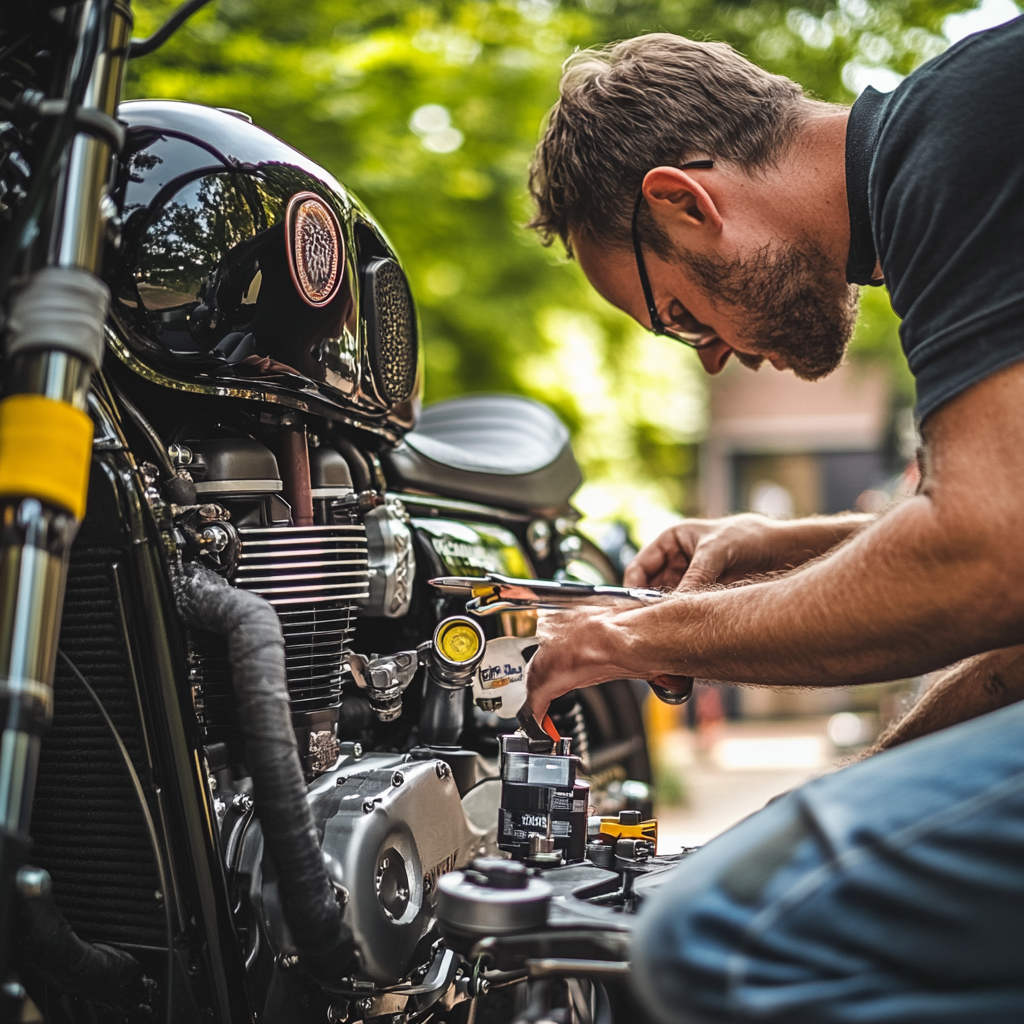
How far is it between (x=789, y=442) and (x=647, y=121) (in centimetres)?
1544

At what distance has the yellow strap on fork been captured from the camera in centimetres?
105

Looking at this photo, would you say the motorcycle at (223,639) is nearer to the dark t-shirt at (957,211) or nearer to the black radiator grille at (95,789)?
the black radiator grille at (95,789)

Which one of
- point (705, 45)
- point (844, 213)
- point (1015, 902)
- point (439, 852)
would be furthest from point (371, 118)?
point (1015, 902)

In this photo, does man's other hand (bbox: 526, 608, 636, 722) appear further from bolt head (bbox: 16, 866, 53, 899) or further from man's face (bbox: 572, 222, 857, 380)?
bolt head (bbox: 16, 866, 53, 899)

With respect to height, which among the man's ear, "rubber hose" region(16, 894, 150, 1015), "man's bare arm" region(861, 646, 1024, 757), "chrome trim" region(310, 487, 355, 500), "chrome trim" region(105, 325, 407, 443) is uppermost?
the man's ear

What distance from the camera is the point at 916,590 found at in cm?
→ 129

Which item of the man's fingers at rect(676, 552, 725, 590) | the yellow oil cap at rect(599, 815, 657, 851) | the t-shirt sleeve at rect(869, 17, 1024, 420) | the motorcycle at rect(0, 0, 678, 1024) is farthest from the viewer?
the man's fingers at rect(676, 552, 725, 590)

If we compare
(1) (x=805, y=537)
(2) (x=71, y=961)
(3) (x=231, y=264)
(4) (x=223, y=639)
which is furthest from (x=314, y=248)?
(1) (x=805, y=537)

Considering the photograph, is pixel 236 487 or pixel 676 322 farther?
pixel 676 322

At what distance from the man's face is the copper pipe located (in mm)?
777

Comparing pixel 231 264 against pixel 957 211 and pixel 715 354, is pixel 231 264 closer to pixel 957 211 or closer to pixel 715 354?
pixel 957 211

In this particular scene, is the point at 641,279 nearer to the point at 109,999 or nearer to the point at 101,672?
the point at 101,672

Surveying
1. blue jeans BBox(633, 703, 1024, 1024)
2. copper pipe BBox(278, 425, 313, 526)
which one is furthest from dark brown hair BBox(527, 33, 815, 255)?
blue jeans BBox(633, 703, 1024, 1024)

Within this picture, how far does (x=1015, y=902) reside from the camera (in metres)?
1.01
